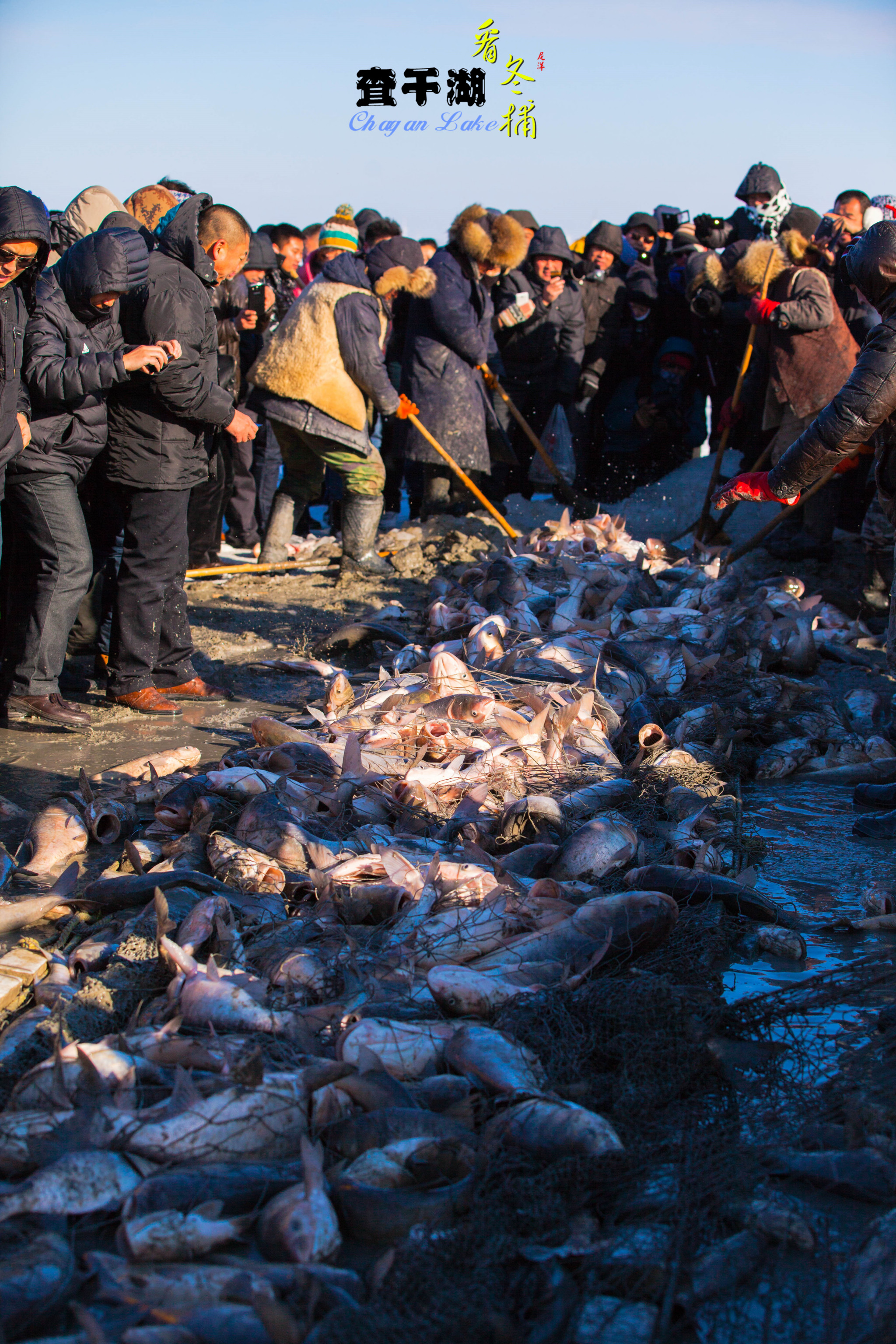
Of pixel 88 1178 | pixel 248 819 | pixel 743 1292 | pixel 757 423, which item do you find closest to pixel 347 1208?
pixel 88 1178

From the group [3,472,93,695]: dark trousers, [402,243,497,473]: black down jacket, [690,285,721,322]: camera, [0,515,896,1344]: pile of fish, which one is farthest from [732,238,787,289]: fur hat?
[3,472,93,695]: dark trousers

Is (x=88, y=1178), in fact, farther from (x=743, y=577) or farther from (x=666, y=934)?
(x=743, y=577)

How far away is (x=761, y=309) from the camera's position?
818 cm

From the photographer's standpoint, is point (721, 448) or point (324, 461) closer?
point (324, 461)

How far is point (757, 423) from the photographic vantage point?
9828 mm

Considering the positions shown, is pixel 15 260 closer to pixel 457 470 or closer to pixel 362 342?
pixel 362 342

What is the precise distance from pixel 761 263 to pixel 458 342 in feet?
8.60

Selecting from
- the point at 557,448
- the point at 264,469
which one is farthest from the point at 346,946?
the point at 557,448

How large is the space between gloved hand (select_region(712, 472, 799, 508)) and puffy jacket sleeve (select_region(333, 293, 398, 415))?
3.41 metres

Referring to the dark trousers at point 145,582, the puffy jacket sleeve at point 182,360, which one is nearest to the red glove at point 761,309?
the puffy jacket sleeve at point 182,360

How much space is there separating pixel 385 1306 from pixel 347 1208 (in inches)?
9.1

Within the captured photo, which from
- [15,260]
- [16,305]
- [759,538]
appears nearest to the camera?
[15,260]

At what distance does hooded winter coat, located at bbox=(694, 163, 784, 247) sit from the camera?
9398 millimetres

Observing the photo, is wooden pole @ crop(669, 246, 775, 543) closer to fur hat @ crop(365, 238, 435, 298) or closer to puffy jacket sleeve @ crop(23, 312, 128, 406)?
fur hat @ crop(365, 238, 435, 298)
